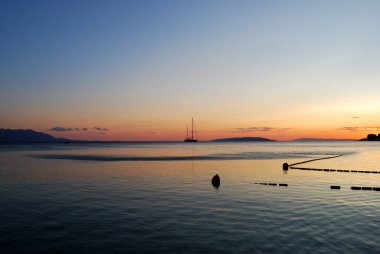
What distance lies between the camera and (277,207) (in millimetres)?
33500

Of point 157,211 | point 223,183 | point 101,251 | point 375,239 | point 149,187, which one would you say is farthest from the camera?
point 223,183

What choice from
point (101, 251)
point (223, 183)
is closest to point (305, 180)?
point (223, 183)

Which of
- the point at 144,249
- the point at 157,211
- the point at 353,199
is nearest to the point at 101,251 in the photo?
the point at 144,249

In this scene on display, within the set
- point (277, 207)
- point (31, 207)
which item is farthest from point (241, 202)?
point (31, 207)

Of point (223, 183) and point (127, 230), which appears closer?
point (127, 230)

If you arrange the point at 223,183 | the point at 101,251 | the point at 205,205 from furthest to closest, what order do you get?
the point at 223,183 → the point at 205,205 → the point at 101,251

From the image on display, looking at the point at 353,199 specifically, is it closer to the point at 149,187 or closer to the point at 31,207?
the point at 149,187

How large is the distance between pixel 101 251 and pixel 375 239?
62.8 feet

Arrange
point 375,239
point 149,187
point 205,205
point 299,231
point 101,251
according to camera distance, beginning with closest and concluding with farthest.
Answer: point 101,251, point 375,239, point 299,231, point 205,205, point 149,187

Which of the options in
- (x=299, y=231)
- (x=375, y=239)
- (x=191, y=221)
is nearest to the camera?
(x=375, y=239)

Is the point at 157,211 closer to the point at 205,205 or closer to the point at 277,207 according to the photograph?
the point at 205,205

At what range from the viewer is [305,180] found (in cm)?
5700

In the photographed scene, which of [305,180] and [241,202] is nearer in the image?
[241,202]

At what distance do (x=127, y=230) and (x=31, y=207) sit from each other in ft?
46.6
